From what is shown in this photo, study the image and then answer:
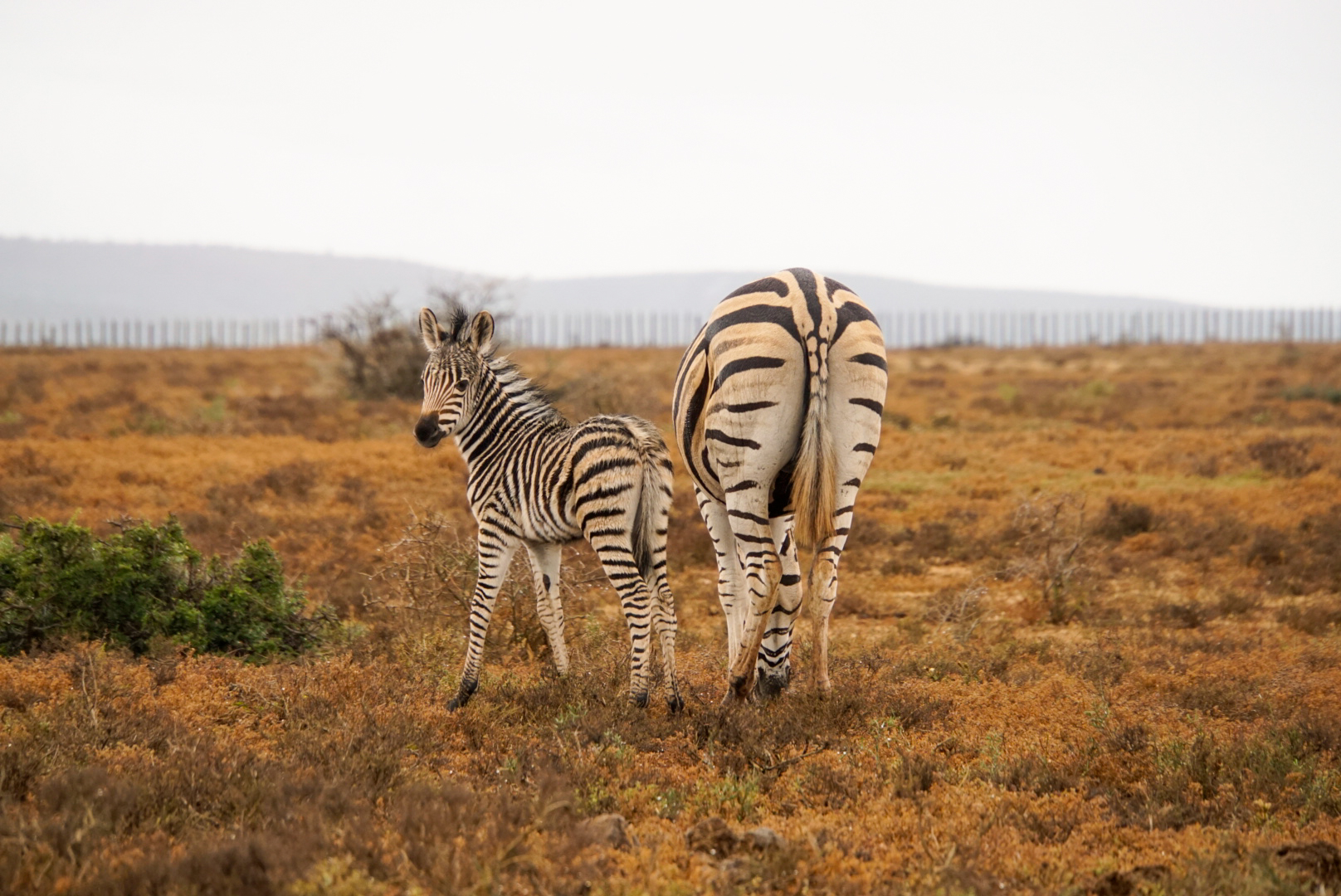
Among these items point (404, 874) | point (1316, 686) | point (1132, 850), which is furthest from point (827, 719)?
point (1316, 686)

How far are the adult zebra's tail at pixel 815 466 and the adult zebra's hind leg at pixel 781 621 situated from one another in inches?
20.3

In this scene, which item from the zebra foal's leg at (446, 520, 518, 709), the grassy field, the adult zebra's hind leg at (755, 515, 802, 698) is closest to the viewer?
the grassy field

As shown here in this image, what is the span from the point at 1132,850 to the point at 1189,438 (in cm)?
1972

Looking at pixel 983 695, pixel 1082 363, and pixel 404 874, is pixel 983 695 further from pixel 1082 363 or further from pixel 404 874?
pixel 1082 363

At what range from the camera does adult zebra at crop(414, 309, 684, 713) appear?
6938 mm

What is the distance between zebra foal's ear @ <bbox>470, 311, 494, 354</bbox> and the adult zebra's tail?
2.50 m

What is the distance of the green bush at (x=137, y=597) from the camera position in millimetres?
8500

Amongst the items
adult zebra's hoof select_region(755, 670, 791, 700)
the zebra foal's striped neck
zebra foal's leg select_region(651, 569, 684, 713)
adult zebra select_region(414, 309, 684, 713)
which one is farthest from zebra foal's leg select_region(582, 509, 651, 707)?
the zebra foal's striped neck

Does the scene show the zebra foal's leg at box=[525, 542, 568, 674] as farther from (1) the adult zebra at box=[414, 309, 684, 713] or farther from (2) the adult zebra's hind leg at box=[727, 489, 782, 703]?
(2) the adult zebra's hind leg at box=[727, 489, 782, 703]

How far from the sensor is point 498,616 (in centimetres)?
973

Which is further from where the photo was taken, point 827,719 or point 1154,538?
point 1154,538

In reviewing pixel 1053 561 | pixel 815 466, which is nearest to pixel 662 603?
pixel 815 466

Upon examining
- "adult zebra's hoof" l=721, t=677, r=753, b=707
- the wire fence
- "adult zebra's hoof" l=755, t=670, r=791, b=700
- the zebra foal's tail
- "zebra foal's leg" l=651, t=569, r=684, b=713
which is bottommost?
"adult zebra's hoof" l=755, t=670, r=791, b=700

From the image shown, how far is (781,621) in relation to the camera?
7188 mm
